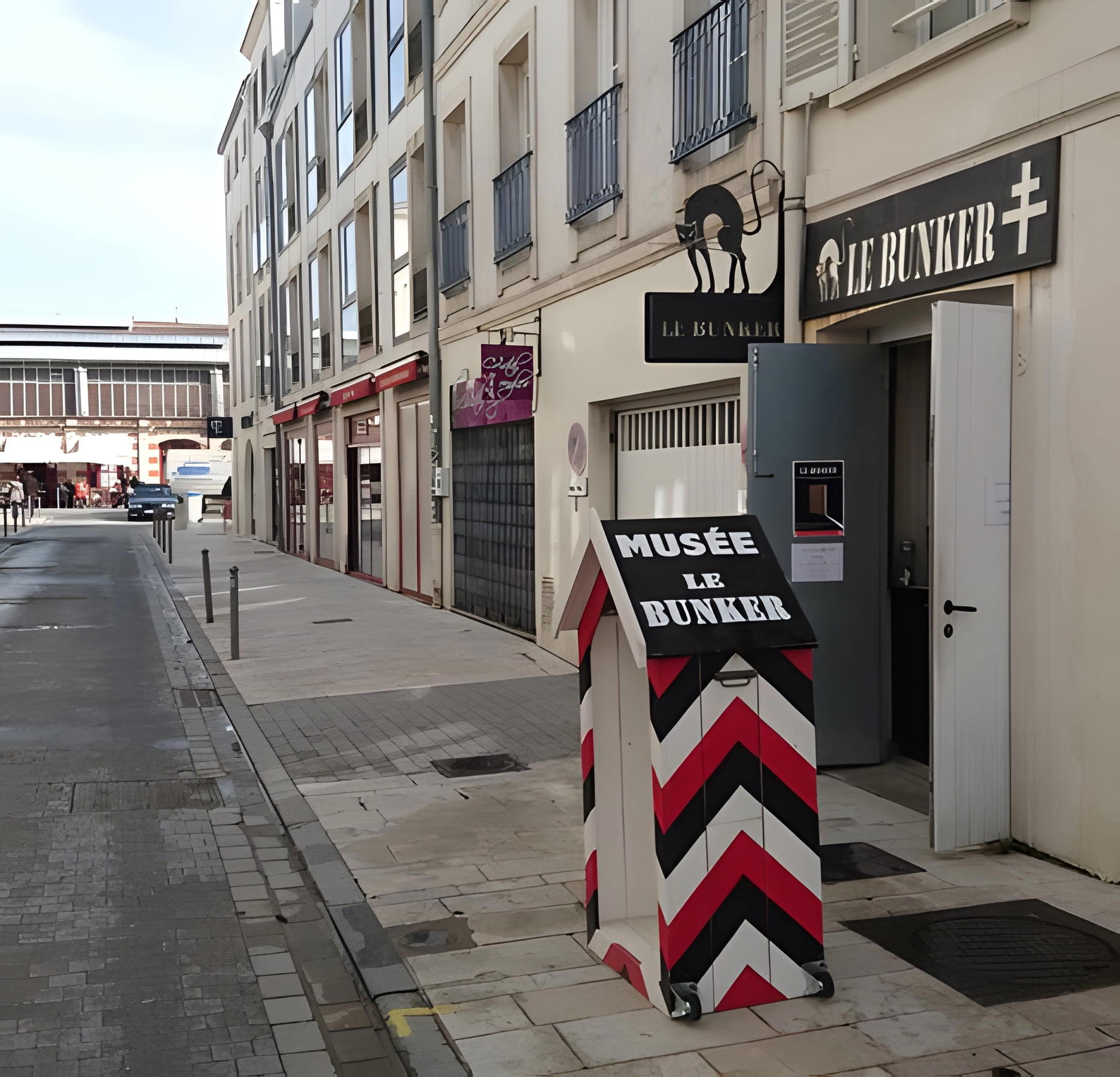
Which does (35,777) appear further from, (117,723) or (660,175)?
(660,175)

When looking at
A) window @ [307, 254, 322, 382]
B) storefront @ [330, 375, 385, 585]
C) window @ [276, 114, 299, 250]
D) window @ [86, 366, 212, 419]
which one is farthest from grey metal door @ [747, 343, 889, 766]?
window @ [86, 366, 212, 419]

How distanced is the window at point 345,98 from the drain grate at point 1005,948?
62.7ft

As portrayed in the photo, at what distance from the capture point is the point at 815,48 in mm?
7488

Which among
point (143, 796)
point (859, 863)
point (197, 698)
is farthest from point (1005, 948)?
point (197, 698)

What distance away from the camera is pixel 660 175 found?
32.3 ft

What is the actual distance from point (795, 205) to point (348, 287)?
1594 centimetres

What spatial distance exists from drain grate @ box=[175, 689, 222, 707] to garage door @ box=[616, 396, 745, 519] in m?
3.74

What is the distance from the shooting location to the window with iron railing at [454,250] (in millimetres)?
15117

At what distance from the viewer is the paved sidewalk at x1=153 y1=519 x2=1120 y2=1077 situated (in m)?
3.87

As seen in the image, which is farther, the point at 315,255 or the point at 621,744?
the point at 315,255

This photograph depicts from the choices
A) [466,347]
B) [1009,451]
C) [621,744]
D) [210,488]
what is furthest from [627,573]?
[210,488]

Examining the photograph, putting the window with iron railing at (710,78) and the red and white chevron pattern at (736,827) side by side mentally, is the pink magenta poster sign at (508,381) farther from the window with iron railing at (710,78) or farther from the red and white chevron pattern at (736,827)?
the red and white chevron pattern at (736,827)

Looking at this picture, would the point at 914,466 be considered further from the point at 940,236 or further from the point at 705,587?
the point at 705,587

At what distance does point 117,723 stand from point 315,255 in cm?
1757
